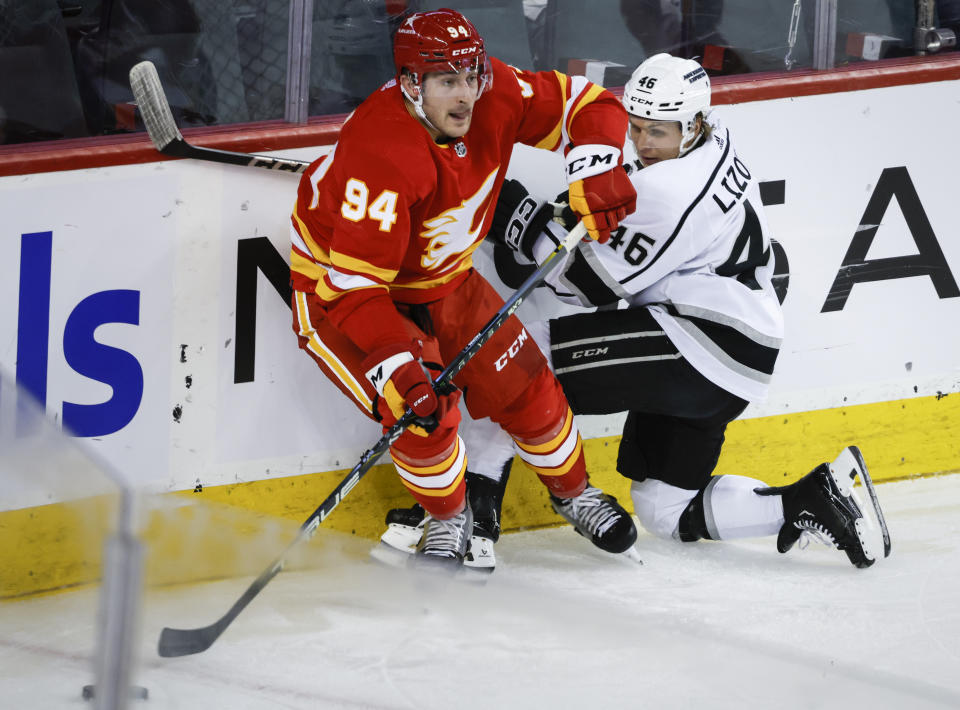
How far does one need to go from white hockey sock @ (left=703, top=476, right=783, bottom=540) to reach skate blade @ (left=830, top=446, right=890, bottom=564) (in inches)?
5.8

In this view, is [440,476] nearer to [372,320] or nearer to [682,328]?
[372,320]

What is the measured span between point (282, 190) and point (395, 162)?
567 mm

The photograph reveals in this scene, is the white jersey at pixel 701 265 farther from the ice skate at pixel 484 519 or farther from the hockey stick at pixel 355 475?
the ice skate at pixel 484 519

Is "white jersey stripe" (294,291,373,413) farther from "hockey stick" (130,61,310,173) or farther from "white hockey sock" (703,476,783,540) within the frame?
"white hockey sock" (703,476,783,540)

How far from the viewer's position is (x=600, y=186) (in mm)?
2275

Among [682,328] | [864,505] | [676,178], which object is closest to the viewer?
[676,178]

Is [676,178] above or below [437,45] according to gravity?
below

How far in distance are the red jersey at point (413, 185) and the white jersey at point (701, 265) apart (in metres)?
0.18

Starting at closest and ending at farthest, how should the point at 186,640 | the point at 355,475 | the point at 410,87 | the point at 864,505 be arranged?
the point at 186,640, the point at 410,87, the point at 355,475, the point at 864,505

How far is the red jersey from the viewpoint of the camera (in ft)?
6.73

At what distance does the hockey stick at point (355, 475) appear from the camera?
6.59ft

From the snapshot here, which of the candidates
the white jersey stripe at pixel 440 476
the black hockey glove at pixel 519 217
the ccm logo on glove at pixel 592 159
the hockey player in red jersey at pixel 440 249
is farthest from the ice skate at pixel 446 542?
the ccm logo on glove at pixel 592 159

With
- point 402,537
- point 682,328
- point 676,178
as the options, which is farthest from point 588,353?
point 402,537

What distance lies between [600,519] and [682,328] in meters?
0.47
